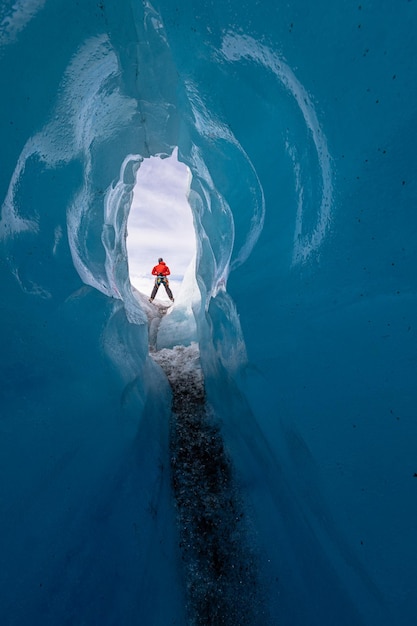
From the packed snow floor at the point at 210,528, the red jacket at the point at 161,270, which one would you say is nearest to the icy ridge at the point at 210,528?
the packed snow floor at the point at 210,528

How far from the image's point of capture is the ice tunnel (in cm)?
139

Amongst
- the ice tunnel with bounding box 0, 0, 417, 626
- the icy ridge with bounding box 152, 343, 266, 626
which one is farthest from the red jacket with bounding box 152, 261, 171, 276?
the ice tunnel with bounding box 0, 0, 417, 626

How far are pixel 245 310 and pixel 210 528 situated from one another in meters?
2.22

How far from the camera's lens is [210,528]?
2.99m

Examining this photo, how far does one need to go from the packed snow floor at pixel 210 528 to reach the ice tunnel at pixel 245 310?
0.09 ft

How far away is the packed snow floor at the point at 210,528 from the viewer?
2.51 meters

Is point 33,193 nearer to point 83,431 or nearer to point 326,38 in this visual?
point 83,431

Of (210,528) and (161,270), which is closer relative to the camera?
(210,528)

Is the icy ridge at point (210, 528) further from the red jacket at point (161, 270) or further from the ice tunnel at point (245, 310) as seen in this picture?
the red jacket at point (161, 270)

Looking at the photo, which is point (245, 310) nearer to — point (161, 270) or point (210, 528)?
point (210, 528)

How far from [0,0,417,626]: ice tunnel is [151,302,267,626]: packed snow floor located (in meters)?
0.03

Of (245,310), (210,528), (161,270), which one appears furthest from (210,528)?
(161,270)

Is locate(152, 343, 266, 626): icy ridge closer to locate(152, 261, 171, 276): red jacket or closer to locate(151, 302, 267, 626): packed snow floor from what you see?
locate(151, 302, 267, 626): packed snow floor

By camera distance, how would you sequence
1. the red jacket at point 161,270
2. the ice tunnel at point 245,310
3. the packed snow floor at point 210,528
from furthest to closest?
the red jacket at point 161,270 < the packed snow floor at point 210,528 < the ice tunnel at point 245,310
